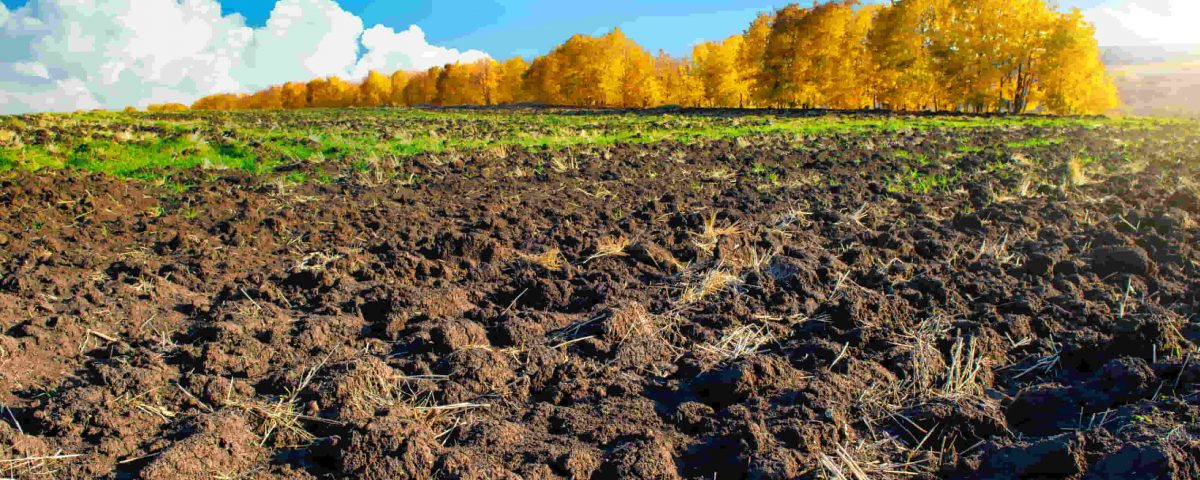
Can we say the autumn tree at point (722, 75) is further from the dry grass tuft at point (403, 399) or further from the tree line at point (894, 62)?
the dry grass tuft at point (403, 399)

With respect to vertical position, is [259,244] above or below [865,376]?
above

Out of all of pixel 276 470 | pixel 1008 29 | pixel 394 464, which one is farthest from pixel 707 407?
pixel 1008 29

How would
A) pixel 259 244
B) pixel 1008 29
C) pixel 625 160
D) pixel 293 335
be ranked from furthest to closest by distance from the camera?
pixel 1008 29
pixel 625 160
pixel 259 244
pixel 293 335

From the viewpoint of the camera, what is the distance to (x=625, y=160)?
11.9 metres

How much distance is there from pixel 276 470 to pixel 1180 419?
4.10 m

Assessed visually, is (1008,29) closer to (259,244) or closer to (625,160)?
(625,160)

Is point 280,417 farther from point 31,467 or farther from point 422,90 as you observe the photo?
point 422,90

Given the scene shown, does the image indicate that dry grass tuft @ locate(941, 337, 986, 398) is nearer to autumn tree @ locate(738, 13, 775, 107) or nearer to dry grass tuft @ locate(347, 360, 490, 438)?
dry grass tuft @ locate(347, 360, 490, 438)

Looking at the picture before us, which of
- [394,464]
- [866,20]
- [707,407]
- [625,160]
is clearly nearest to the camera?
[394,464]

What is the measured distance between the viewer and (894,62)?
4125 cm

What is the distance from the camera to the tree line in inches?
1550

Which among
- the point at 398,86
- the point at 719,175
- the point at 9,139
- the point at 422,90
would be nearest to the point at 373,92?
the point at 398,86

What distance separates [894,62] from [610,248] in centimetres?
4095

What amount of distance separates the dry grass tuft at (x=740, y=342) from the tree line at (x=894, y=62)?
4148 cm
